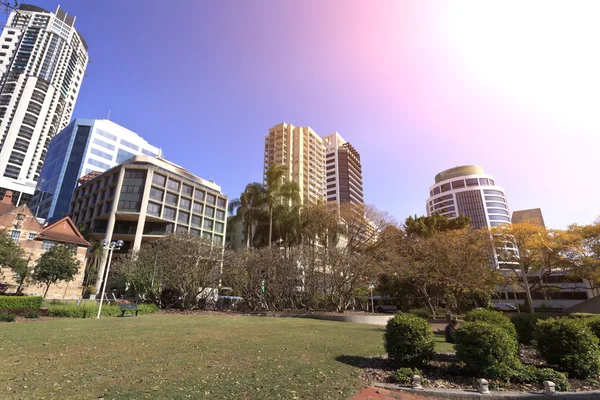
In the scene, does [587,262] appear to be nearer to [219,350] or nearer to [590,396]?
[590,396]

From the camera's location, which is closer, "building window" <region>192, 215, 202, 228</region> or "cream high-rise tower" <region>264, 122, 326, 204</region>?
"building window" <region>192, 215, 202, 228</region>

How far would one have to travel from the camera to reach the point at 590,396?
20.1 feet

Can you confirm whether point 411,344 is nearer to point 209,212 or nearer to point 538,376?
point 538,376

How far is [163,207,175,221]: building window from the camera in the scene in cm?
6281

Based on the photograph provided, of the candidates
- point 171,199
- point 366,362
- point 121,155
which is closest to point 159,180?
point 171,199

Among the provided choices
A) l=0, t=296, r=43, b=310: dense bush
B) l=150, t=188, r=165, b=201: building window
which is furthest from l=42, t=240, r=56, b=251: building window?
l=0, t=296, r=43, b=310: dense bush

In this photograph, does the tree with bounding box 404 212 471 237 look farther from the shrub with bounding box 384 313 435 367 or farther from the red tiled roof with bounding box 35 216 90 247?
the red tiled roof with bounding box 35 216 90 247

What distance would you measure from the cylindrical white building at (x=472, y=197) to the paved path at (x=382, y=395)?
122m

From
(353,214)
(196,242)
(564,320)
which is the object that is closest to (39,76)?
(196,242)

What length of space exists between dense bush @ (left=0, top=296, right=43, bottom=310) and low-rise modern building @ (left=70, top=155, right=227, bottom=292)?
32.7 meters

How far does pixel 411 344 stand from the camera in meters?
7.96

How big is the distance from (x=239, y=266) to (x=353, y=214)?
16581 mm

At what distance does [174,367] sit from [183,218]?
63.0 meters

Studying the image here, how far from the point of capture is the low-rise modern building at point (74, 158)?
3334 inches
